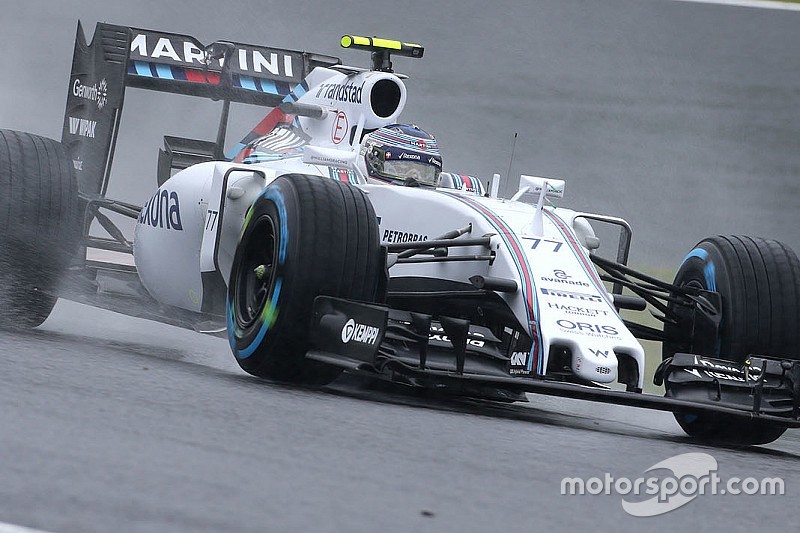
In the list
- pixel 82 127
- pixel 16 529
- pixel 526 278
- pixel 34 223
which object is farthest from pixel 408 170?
pixel 16 529

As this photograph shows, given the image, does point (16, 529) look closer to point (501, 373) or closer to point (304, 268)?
point (304, 268)

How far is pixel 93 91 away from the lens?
8984 millimetres

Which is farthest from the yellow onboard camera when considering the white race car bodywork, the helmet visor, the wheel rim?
the wheel rim

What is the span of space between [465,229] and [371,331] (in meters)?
1.10

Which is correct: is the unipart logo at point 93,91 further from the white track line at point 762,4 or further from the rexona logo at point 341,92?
the white track line at point 762,4

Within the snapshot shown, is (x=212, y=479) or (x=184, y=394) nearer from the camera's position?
(x=212, y=479)

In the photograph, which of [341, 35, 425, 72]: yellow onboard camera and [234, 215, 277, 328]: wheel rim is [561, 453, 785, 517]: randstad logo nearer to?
[234, 215, 277, 328]: wheel rim

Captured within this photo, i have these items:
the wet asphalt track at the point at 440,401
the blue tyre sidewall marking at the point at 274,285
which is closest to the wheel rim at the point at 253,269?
the blue tyre sidewall marking at the point at 274,285

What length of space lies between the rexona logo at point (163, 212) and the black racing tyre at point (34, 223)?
423 millimetres

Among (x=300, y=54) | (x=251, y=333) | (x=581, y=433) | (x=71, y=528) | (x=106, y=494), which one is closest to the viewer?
(x=71, y=528)

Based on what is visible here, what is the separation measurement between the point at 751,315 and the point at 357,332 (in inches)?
82.9

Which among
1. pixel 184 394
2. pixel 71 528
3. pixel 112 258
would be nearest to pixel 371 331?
pixel 184 394

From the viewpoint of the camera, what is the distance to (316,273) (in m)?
5.68

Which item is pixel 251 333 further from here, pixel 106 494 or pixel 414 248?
pixel 106 494
